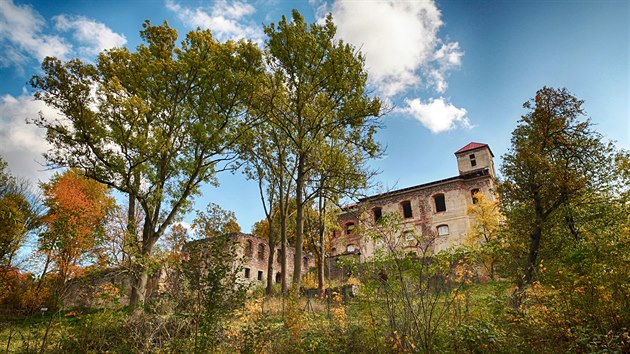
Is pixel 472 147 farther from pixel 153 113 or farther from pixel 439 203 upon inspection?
pixel 153 113

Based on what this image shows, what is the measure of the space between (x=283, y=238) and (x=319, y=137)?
496 cm

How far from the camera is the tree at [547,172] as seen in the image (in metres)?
11.3

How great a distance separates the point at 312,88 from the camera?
1448 cm

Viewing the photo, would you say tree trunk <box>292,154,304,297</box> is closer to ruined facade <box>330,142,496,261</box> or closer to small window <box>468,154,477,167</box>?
ruined facade <box>330,142,496,261</box>

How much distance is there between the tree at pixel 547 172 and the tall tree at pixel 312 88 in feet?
18.0

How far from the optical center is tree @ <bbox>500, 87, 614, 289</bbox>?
1129cm

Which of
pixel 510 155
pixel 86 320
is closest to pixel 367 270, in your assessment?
pixel 86 320

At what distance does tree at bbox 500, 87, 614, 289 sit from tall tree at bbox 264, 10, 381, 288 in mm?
5496

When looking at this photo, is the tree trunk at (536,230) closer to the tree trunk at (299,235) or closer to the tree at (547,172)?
the tree at (547,172)

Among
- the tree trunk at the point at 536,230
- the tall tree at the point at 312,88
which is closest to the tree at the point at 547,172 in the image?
the tree trunk at the point at 536,230

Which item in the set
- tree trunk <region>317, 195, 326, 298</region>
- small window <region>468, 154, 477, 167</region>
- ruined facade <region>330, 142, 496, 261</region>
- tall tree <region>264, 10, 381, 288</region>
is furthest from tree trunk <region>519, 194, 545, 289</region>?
small window <region>468, 154, 477, 167</region>

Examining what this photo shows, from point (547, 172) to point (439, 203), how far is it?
2222cm

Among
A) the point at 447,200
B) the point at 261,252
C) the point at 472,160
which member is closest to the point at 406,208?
the point at 447,200

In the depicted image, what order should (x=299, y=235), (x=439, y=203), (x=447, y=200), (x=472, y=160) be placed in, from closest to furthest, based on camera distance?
(x=299, y=235)
(x=447, y=200)
(x=439, y=203)
(x=472, y=160)
